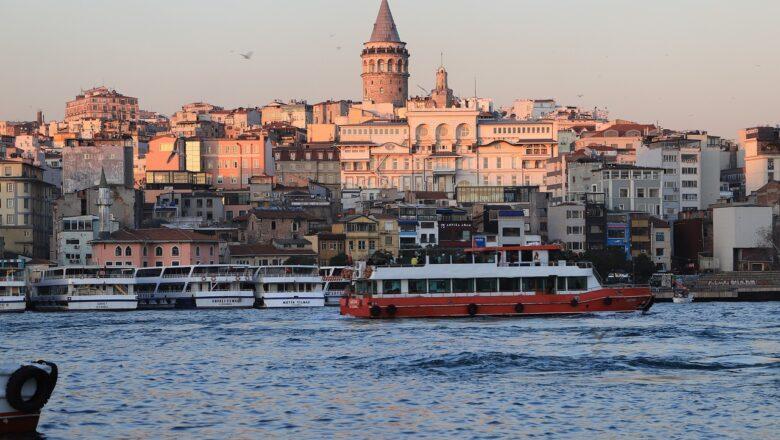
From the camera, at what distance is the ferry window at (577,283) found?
5281cm

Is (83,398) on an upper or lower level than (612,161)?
lower

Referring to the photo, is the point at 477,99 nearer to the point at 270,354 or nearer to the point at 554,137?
the point at 554,137

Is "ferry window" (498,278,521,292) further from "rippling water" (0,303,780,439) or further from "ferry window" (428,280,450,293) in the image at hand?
"rippling water" (0,303,780,439)

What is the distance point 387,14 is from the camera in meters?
160

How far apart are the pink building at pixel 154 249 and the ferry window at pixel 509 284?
28.8 metres

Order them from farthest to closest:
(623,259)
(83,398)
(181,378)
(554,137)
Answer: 1. (554,137)
2. (623,259)
3. (181,378)
4. (83,398)

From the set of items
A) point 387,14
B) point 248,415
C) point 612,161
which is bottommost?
point 248,415

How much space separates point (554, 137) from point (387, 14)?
3728 centimetres

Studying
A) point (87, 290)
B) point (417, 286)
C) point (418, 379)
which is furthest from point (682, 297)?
point (418, 379)

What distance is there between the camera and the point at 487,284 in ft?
171

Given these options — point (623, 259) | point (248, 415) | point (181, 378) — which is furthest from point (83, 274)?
point (248, 415)

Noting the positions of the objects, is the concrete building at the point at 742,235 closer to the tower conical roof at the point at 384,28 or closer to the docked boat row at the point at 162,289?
the docked boat row at the point at 162,289

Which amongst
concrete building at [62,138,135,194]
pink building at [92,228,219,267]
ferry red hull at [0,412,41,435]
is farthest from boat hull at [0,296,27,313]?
ferry red hull at [0,412,41,435]

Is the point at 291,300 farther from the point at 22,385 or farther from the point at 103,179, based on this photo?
the point at 22,385
